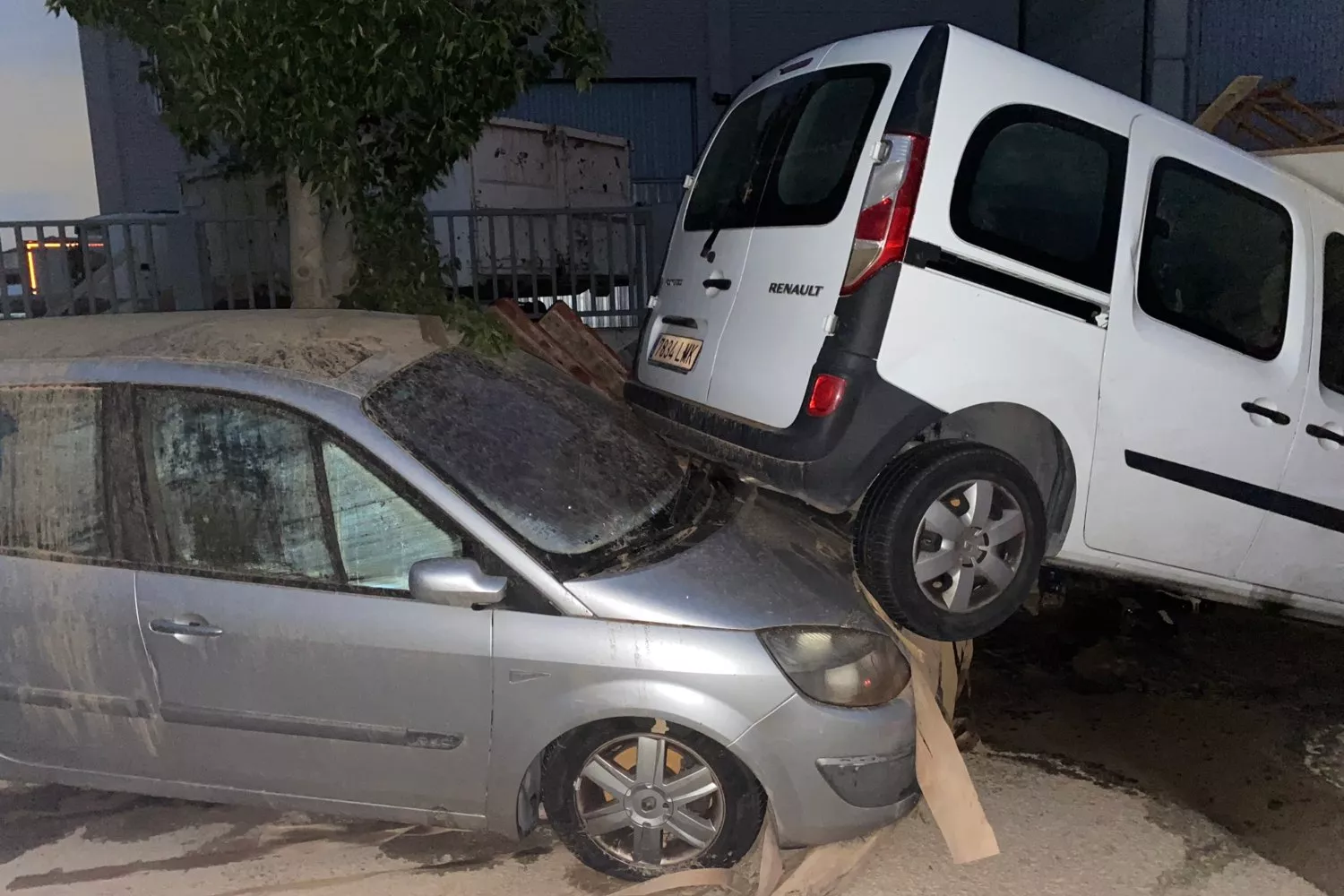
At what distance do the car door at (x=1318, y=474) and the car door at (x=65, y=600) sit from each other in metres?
3.78

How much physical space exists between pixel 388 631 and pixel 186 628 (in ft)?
1.88

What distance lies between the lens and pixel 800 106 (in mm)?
3355

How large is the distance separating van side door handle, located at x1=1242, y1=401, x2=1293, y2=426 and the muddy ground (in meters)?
1.20

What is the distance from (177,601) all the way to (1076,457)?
2803 mm

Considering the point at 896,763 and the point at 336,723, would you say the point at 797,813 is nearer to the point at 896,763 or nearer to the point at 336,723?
the point at 896,763

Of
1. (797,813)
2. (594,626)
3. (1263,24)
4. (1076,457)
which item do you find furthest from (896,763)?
(1263,24)

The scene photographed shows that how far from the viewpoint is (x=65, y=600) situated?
8.90ft

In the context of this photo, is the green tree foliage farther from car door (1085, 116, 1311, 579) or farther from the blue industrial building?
the blue industrial building

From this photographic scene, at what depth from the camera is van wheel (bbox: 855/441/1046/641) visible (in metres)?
2.98

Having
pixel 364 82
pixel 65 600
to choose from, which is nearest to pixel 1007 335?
pixel 364 82

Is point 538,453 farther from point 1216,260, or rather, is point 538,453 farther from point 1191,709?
point 1191,709

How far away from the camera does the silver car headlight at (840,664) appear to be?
2580 mm

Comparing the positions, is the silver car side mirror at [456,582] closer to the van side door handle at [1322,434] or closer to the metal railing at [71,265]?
the van side door handle at [1322,434]

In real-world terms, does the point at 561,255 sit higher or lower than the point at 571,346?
higher
